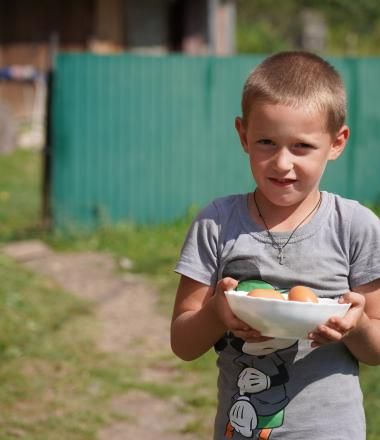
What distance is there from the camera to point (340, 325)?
2215 millimetres

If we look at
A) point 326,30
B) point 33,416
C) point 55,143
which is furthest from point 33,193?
point 326,30

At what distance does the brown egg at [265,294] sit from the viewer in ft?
7.47

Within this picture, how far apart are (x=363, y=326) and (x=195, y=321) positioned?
0.41 metres

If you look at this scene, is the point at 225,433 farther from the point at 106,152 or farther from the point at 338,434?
the point at 106,152

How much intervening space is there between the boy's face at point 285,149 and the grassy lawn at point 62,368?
2.21 m

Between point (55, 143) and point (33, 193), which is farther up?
point (55, 143)

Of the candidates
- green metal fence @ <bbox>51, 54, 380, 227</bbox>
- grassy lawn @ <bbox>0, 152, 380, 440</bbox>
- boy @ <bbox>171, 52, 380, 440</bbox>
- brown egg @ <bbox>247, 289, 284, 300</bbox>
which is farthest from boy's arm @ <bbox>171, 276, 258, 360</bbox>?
green metal fence @ <bbox>51, 54, 380, 227</bbox>

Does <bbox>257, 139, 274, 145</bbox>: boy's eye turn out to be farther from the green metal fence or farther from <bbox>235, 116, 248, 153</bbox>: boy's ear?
the green metal fence

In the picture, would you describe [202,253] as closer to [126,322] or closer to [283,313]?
[283,313]

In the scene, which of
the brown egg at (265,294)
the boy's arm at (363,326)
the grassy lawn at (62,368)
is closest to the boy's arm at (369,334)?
the boy's arm at (363,326)

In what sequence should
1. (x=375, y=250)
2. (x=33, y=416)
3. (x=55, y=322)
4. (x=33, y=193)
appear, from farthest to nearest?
(x=33, y=193) < (x=55, y=322) < (x=33, y=416) < (x=375, y=250)

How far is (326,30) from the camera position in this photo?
31.5m

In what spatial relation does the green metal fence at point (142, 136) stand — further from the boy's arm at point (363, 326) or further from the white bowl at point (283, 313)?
the white bowl at point (283, 313)

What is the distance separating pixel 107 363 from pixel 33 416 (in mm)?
911
